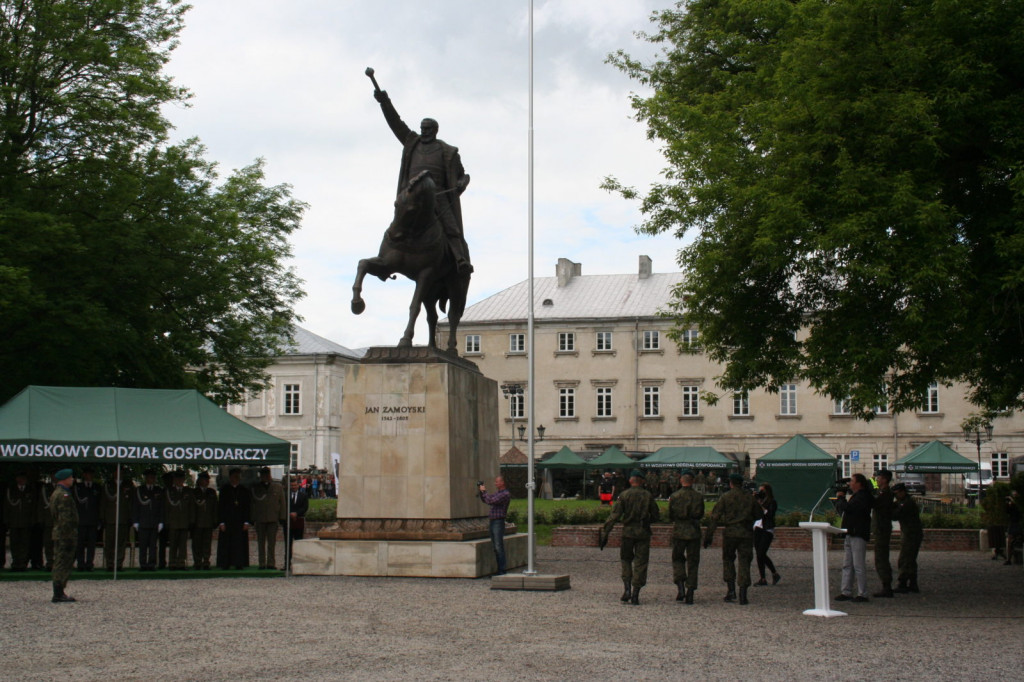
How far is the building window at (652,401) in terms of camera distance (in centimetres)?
7406

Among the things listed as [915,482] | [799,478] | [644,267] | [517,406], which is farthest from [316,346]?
[799,478]

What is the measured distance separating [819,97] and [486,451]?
828 cm

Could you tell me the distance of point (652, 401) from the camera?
74.2 meters

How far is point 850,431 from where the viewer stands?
70625mm

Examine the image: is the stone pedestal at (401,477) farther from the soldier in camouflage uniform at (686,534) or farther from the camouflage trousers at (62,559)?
the camouflage trousers at (62,559)

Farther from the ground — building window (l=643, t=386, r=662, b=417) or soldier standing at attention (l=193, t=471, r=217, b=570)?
building window (l=643, t=386, r=662, b=417)

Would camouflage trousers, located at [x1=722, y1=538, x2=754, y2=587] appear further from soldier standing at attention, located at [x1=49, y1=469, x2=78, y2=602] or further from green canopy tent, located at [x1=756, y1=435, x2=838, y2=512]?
green canopy tent, located at [x1=756, y1=435, x2=838, y2=512]

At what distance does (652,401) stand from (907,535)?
186 feet

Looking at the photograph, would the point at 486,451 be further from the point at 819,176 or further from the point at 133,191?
the point at 133,191

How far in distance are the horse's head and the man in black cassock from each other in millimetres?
5063

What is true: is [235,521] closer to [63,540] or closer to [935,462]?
[63,540]

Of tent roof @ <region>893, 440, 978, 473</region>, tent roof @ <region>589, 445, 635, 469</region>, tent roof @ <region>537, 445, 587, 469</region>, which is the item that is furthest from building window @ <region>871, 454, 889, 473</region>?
tent roof @ <region>893, 440, 978, 473</region>

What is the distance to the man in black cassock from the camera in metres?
20.2

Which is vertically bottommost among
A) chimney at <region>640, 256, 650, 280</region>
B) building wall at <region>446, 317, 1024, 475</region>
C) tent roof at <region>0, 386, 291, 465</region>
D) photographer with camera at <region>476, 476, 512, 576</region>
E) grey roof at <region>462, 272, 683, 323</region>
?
photographer with camera at <region>476, 476, 512, 576</region>
